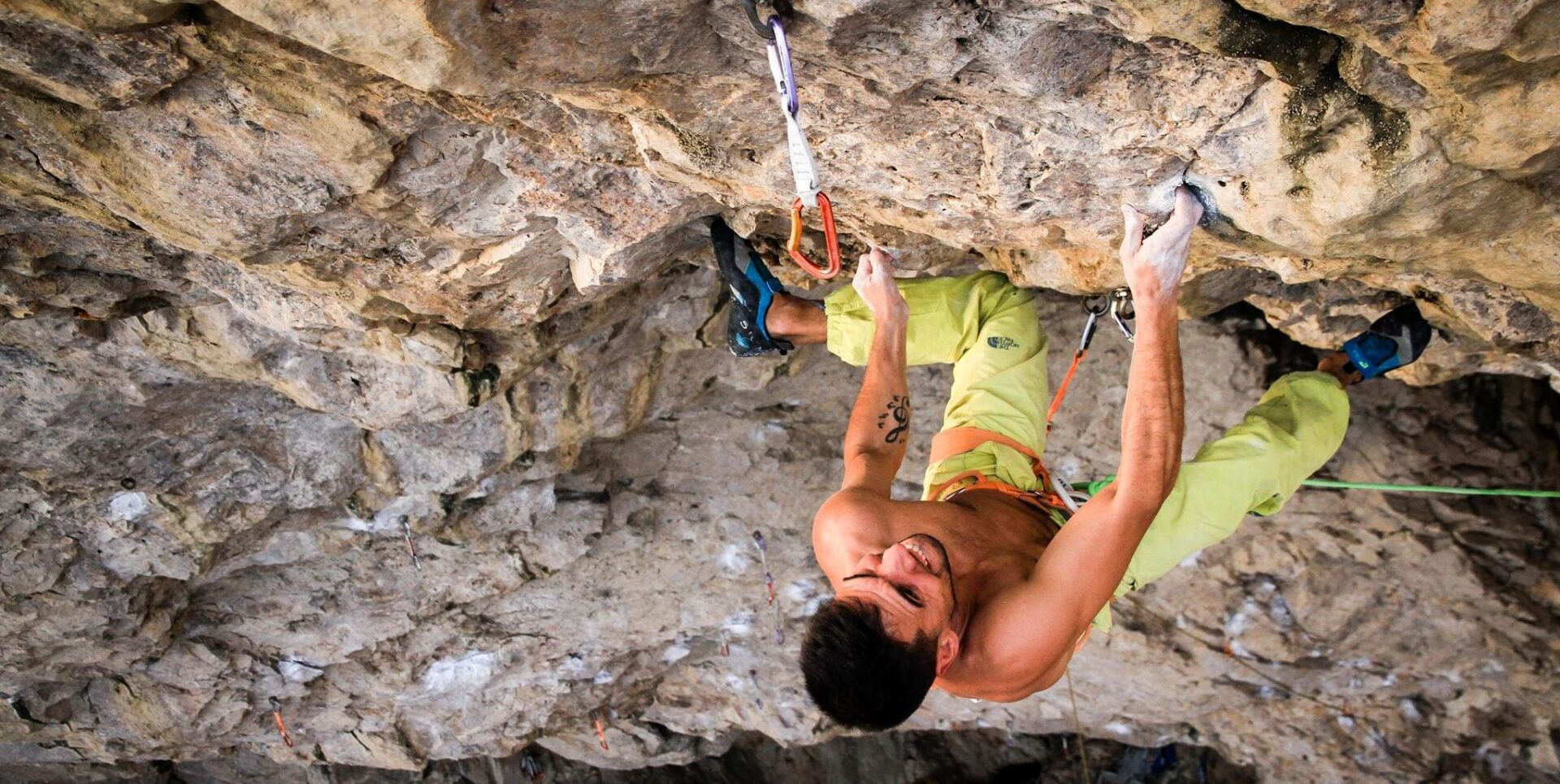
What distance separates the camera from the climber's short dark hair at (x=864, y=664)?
1.91 meters

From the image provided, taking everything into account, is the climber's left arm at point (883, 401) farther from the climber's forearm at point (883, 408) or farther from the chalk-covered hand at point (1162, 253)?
the chalk-covered hand at point (1162, 253)

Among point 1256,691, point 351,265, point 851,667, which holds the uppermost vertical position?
point 351,265

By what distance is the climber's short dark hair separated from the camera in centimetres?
191

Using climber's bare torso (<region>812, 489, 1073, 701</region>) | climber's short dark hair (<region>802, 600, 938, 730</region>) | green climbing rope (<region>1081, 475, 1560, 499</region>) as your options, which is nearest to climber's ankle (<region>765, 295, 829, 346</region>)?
climber's bare torso (<region>812, 489, 1073, 701</region>)

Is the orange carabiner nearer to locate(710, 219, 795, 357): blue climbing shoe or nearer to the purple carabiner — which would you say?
the purple carabiner

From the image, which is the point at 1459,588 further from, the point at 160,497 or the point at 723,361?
the point at 160,497

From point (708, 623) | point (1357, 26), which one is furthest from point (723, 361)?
point (1357, 26)

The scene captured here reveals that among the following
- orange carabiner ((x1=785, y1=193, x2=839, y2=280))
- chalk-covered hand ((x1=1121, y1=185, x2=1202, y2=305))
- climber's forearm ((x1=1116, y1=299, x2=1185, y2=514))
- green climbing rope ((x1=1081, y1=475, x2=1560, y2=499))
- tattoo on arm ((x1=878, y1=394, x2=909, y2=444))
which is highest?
orange carabiner ((x1=785, y1=193, x2=839, y2=280))

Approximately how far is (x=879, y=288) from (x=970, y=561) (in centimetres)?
65

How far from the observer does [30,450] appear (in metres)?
3.06

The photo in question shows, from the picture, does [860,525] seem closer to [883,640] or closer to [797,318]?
[883,640]

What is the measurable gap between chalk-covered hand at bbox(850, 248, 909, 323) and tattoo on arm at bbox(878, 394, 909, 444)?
0.62 ft

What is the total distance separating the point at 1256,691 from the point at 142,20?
182 inches

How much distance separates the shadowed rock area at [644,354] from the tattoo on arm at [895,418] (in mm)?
396
